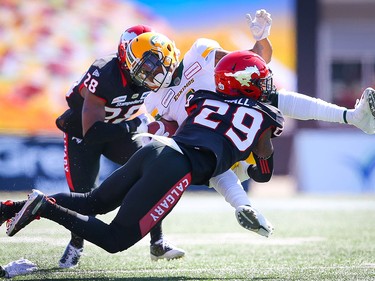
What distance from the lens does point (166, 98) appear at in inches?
200

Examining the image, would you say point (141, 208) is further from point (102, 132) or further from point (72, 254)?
point (72, 254)

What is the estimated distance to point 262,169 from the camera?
A: 4.66 metres

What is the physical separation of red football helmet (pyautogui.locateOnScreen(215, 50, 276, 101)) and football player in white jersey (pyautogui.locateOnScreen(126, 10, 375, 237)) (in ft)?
1.26

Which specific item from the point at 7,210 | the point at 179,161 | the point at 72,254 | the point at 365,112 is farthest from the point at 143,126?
the point at 365,112

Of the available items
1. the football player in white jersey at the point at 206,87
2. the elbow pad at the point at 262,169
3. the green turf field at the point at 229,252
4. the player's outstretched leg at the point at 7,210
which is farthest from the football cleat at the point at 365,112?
the player's outstretched leg at the point at 7,210

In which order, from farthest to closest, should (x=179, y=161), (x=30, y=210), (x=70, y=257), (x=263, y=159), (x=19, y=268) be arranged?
(x=70, y=257) → (x=263, y=159) → (x=19, y=268) → (x=179, y=161) → (x=30, y=210)

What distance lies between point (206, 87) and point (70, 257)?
4.52ft

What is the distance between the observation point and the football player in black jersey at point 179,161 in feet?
13.3

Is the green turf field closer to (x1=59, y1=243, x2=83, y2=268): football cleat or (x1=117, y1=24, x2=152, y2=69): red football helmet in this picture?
(x1=59, y1=243, x2=83, y2=268): football cleat

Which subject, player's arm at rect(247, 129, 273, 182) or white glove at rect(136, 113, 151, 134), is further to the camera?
white glove at rect(136, 113, 151, 134)

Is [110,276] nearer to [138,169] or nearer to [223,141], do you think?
[138,169]

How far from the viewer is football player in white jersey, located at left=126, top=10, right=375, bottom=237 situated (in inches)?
177

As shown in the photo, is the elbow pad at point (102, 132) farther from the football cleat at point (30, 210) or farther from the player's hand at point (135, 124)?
the football cleat at point (30, 210)

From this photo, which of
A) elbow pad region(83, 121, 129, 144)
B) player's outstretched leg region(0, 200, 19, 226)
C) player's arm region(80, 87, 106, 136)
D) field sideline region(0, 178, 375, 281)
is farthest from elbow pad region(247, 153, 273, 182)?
player's outstretched leg region(0, 200, 19, 226)
